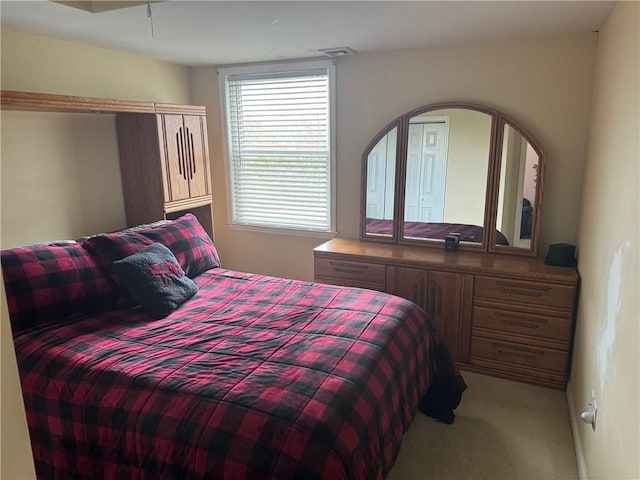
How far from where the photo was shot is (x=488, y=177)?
3.13 meters

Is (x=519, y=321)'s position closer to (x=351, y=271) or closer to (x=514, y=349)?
(x=514, y=349)

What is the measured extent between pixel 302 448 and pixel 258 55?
2.96 metres

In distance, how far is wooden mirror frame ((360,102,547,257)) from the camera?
3035 millimetres

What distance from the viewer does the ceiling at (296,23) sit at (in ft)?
7.27

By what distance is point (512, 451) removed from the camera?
2301 mm

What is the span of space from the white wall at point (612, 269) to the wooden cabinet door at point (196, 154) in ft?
8.96

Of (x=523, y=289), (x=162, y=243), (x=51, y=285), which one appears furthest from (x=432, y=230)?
(x=51, y=285)

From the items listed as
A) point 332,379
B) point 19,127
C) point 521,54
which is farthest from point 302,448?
point 521,54

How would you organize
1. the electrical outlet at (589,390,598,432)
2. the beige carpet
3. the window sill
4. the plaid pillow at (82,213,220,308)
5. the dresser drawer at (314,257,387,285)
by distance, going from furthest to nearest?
the window sill, the dresser drawer at (314,257,387,285), the plaid pillow at (82,213,220,308), the beige carpet, the electrical outlet at (589,390,598,432)

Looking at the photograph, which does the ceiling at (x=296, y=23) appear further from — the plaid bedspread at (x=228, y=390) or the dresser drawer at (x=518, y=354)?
the dresser drawer at (x=518, y=354)

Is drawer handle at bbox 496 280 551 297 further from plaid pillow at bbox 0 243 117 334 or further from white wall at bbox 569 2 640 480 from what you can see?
plaid pillow at bbox 0 243 117 334

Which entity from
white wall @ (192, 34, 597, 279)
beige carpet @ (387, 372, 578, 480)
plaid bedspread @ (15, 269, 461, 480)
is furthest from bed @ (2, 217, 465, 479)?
white wall @ (192, 34, 597, 279)

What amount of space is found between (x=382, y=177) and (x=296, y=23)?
4.45ft

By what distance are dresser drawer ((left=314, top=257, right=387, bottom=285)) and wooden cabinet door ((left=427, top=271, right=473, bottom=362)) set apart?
1.20ft
